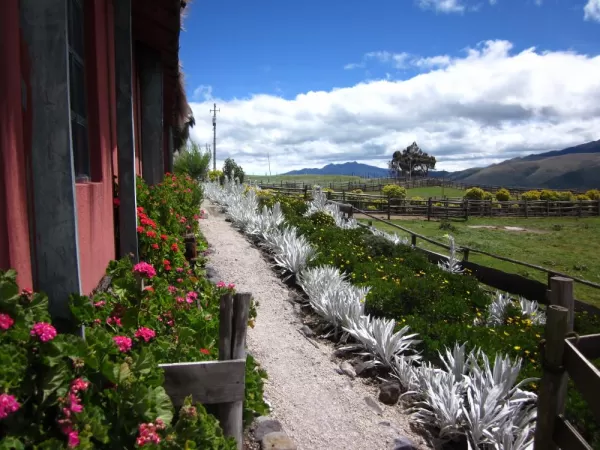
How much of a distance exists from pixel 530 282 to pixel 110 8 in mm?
5634

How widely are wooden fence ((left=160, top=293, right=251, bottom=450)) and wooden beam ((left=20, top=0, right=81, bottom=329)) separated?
560mm

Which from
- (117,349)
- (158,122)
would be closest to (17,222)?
(117,349)

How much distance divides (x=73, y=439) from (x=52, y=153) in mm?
1003

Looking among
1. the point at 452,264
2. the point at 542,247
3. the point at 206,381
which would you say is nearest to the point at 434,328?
the point at 206,381

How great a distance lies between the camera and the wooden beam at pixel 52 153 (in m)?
1.67

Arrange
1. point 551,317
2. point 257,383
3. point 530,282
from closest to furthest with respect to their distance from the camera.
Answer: point 551,317, point 257,383, point 530,282

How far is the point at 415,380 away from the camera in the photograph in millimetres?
3703

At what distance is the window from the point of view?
274 centimetres

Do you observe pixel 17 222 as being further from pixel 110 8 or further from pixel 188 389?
pixel 110 8

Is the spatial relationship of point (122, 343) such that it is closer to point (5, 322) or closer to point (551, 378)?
point (5, 322)

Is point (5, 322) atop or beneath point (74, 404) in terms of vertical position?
atop

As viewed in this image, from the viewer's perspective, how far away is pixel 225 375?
2135 millimetres

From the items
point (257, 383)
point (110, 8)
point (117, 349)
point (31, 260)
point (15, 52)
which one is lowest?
point (257, 383)

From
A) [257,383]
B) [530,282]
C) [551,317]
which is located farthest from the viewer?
[530,282]
